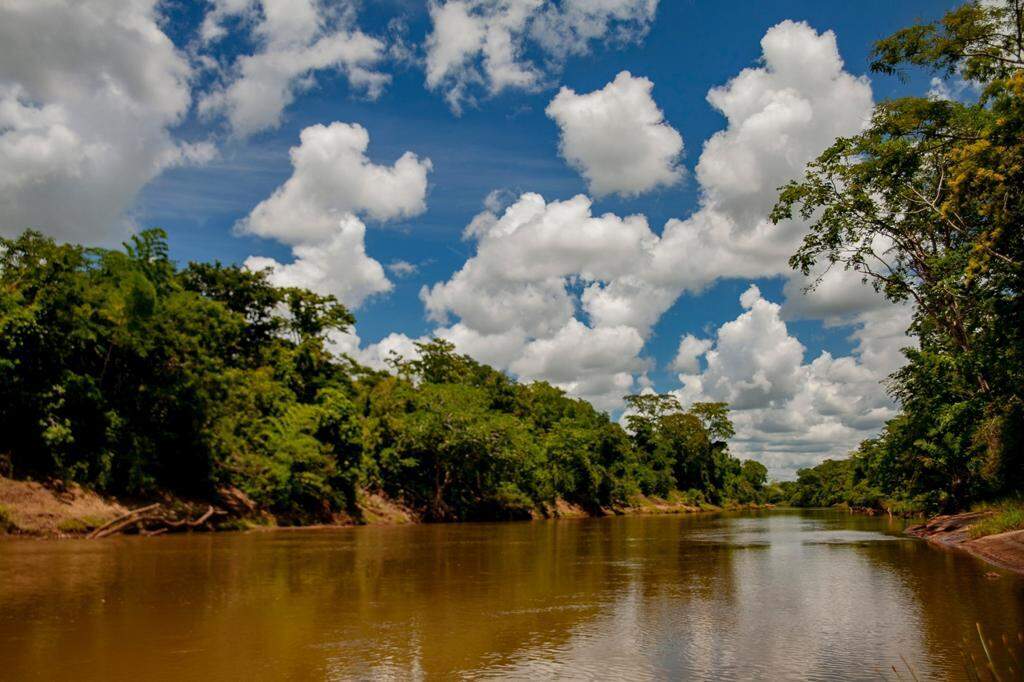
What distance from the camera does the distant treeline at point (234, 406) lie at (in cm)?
2523

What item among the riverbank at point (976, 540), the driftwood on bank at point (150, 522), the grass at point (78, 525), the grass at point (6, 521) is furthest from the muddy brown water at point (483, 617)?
the driftwood on bank at point (150, 522)

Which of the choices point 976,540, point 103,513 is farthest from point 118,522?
point 976,540

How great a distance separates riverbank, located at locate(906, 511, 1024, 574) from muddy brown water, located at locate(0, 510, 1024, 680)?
0.74 m

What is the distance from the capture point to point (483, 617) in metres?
10.7

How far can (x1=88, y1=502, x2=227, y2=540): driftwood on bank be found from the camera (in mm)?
24922

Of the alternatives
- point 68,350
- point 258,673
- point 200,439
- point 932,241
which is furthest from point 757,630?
point 200,439

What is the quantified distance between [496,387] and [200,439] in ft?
142

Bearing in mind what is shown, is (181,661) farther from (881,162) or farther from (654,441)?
(654,441)

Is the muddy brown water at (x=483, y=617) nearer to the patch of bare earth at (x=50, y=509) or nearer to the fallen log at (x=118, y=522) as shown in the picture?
the patch of bare earth at (x=50, y=509)

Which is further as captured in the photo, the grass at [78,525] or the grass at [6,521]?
the grass at [78,525]

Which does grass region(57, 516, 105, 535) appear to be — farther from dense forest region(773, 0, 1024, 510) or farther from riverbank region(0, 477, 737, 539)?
dense forest region(773, 0, 1024, 510)

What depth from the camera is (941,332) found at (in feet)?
88.0

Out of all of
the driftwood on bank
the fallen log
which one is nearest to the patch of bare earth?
the fallen log

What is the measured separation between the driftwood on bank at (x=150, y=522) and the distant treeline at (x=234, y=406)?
1719mm
